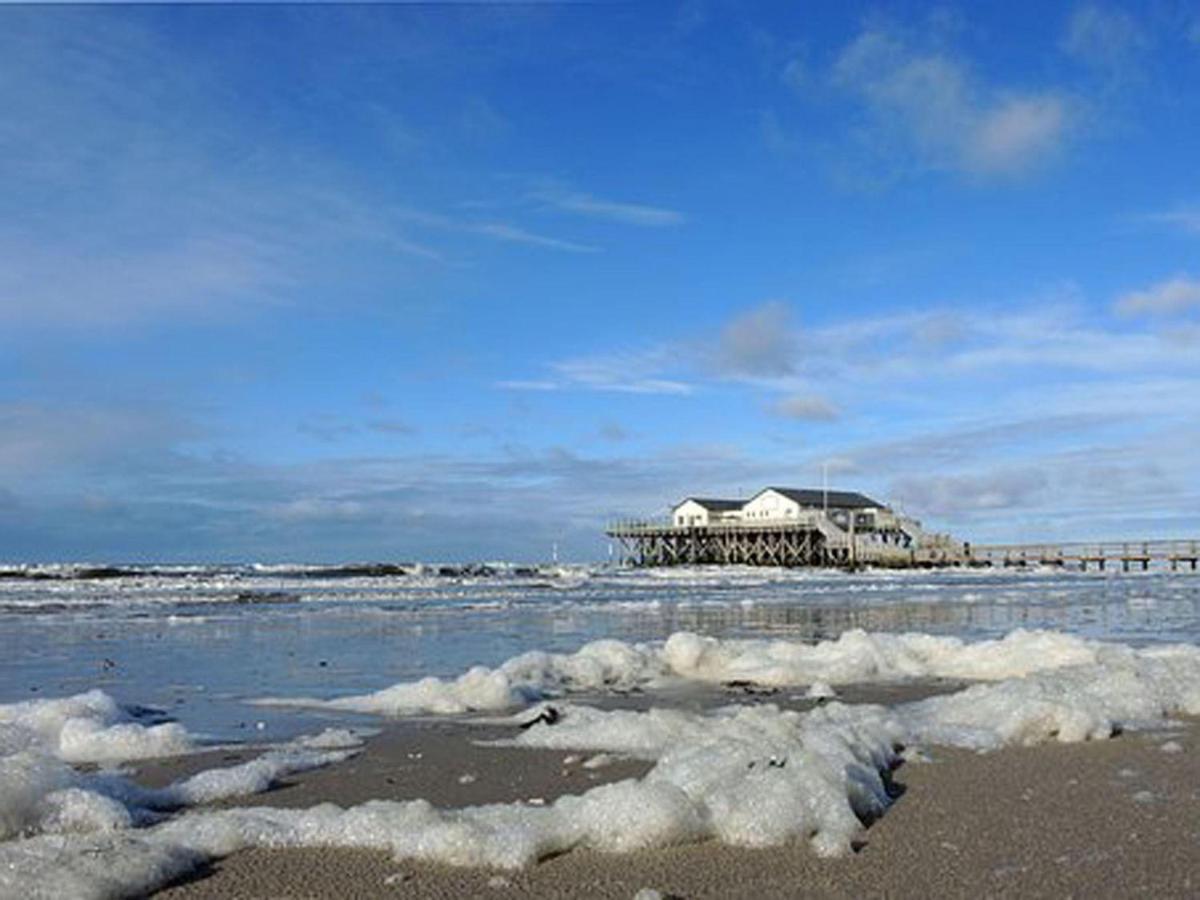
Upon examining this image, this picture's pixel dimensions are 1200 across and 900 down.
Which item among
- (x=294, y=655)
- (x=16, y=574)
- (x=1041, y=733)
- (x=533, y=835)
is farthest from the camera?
(x=16, y=574)

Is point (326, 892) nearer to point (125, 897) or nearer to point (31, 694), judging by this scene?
point (125, 897)

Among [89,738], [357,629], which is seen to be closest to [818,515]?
[357,629]

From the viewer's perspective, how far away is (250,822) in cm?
460

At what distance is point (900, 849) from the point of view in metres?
4.32

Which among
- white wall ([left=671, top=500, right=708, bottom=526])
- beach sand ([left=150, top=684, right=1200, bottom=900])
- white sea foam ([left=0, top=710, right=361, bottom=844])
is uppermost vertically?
white wall ([left=671, top=500, right=708, bottom=526])

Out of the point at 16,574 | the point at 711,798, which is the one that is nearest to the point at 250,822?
the point at 711,798

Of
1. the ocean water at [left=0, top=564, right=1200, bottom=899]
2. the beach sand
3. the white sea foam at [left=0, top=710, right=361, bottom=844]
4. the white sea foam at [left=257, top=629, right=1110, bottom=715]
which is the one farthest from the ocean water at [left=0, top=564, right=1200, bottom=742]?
the beach sand

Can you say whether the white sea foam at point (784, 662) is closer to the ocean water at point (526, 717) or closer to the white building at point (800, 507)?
the ocean water at point (526, 717)

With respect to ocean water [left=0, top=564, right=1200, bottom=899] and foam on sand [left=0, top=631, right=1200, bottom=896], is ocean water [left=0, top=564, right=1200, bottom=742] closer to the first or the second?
ocean water [left=0, top=564, right=1200, bottom=899]

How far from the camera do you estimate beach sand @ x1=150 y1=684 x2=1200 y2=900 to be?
387 cm

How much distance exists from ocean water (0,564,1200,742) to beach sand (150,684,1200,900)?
2308 millimetres

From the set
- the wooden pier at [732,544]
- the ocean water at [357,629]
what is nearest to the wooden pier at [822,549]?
the wooden pier at [732,544]

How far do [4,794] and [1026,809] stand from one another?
4.33 meters

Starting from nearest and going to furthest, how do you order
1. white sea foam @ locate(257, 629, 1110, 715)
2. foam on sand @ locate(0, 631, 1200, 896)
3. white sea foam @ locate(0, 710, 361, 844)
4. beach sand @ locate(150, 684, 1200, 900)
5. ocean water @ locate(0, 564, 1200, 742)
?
beach sand @ locate(150, 684, 1200, 900) < foam on sand @ locate(0, 631, 1200, 896) < white sea foam @ locate(0, 710, 361, 844) < white sea foam @ locate(257, 629, 1110, 715) < ocean water @ locate(0, 564, 1200, 742)
